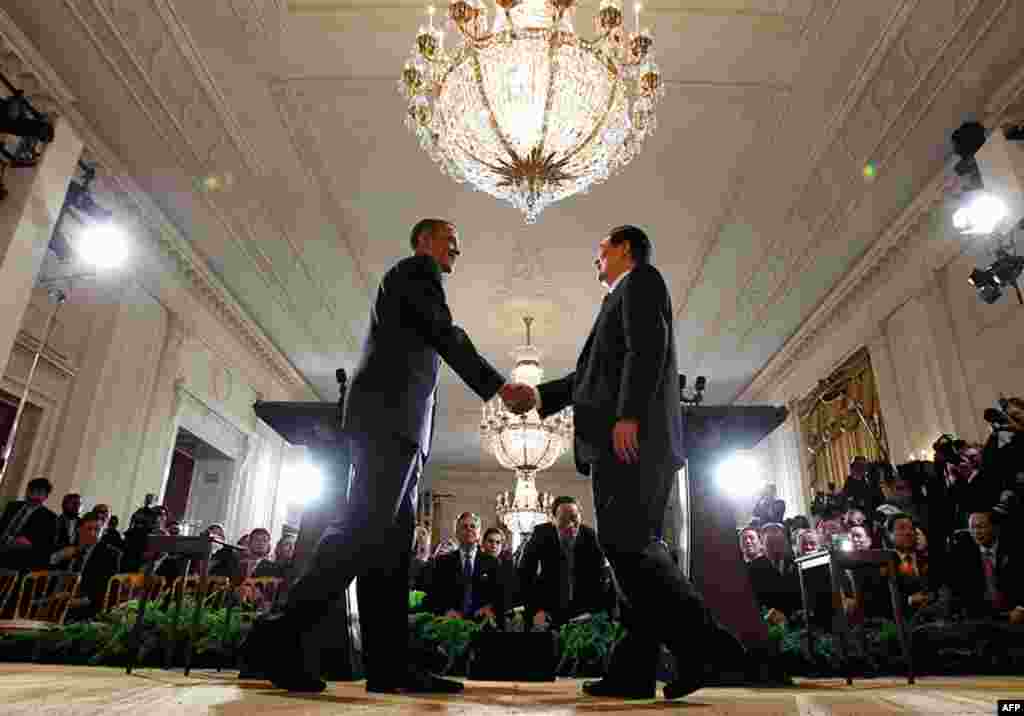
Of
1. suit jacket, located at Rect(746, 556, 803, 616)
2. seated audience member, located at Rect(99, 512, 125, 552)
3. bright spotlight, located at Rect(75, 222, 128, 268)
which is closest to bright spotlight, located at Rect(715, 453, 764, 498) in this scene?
suit jacket, located at Rect(746, 556, 803, 616)

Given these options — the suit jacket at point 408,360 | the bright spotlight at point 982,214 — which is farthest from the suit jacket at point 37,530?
the bright spotlight at point 982,214

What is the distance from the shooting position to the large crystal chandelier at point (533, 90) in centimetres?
327

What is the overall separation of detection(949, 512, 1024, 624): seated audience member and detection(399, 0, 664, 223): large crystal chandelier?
3310 mm

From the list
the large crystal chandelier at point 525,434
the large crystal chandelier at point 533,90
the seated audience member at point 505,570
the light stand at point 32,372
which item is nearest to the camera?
the large crystal chandelier at point 533,90

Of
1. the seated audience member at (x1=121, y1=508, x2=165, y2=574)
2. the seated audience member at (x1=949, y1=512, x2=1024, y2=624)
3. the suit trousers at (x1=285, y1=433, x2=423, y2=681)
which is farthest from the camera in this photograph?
the seated audience member at (x1=121, y1=508, x2=165, y2=574)

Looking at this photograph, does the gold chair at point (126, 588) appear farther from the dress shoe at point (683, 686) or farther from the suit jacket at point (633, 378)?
the dress shoe at point (683, 686)

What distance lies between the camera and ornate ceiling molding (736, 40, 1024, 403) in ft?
16.7

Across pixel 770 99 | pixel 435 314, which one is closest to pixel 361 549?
pixel 435 314

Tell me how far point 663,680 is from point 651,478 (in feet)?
3.89

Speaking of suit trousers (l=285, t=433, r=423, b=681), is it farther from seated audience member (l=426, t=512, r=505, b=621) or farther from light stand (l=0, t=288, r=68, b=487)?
light stand (l=0, t=288, r=68, b=487)

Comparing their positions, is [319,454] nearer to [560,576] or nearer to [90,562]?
[560,576]

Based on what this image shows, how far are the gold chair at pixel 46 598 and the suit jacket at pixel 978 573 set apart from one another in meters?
5.57

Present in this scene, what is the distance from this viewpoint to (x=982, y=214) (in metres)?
4.76

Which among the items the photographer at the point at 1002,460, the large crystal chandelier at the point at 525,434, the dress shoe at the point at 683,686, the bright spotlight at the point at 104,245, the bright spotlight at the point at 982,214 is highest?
the bright spotlight at the point at 982,214
